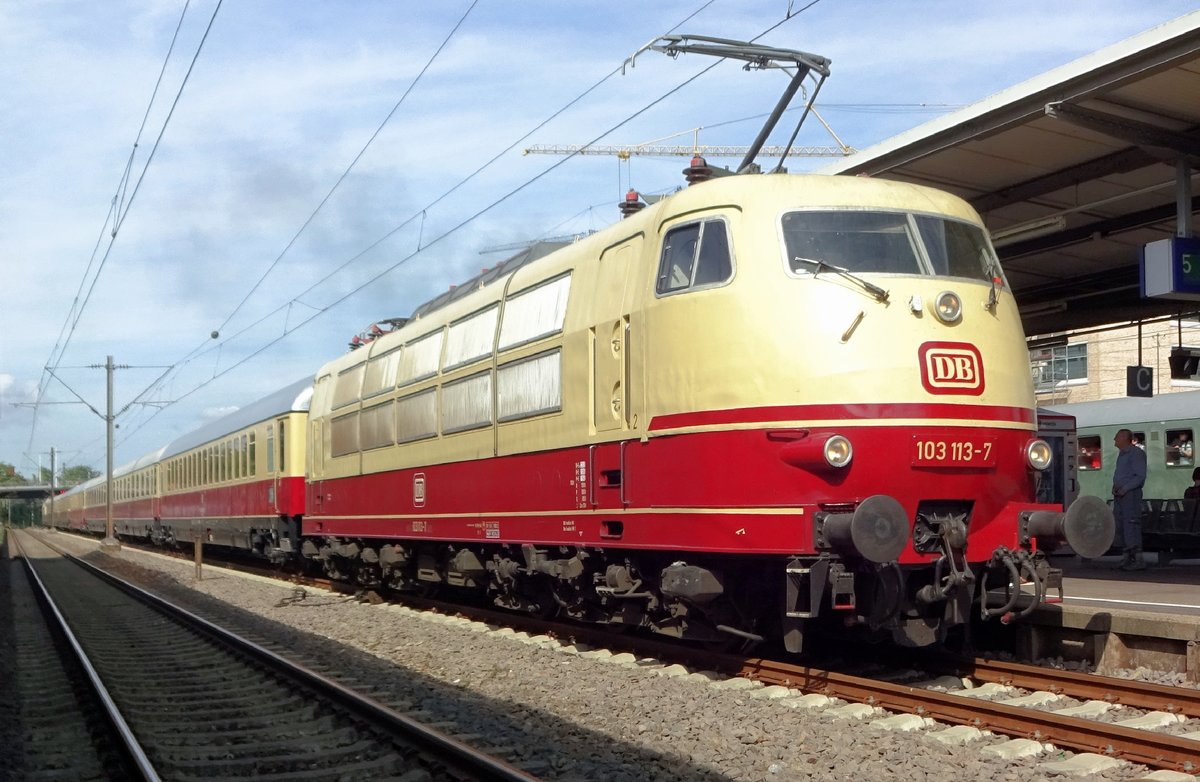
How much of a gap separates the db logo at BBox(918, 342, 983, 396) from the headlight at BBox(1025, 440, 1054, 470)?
0.62 meters

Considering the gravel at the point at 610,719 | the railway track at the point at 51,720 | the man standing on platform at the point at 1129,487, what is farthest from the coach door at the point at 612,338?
the man standing on platform at the point at 1129,487

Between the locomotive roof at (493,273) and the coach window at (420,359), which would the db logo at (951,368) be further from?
the coach window at (420,359)

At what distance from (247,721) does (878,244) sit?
17.9ft

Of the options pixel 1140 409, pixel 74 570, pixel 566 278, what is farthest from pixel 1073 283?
pixel 74 570

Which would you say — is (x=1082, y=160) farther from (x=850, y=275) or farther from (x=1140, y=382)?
(x=850, y=275)

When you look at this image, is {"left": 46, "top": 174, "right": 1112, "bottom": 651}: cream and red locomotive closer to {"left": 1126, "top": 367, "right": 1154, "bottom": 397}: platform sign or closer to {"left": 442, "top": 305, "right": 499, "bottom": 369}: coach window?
{"left": 442, "top": 305, "right": 499, "bottom": 369}: coach window

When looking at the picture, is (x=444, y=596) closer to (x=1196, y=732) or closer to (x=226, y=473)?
(x=1196, y=732)

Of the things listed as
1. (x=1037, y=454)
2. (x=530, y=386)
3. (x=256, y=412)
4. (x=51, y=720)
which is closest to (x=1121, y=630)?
(x=1037, y=454)

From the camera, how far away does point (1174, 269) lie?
36.8ft

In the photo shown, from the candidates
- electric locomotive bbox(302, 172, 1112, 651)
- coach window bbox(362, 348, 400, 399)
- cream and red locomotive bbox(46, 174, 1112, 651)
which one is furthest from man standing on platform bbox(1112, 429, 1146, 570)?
coach window bbox(362, 348, 400, 399)

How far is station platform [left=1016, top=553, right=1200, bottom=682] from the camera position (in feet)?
26.9

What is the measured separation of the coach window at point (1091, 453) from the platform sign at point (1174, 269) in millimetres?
12203

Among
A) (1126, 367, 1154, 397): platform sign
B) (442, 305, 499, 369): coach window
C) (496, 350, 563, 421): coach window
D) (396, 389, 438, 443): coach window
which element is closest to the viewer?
(496, 350, 563, 421): coach window

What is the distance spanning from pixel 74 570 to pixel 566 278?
24500mm
